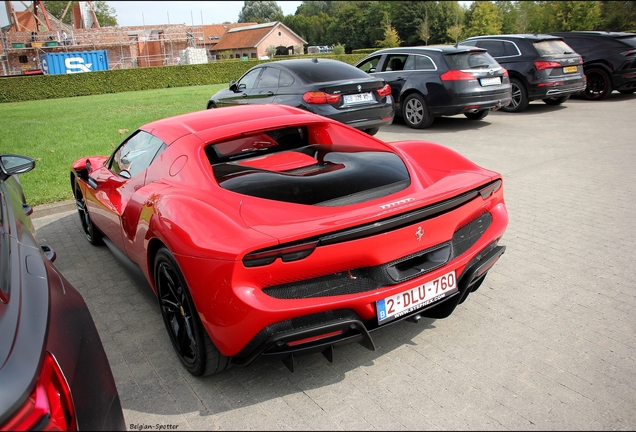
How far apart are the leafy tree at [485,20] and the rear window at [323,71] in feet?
117

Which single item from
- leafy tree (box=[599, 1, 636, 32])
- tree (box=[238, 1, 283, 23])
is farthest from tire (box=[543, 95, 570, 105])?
tree (box=[238, 1, 283, 23])

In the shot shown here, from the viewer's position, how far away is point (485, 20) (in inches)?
1612

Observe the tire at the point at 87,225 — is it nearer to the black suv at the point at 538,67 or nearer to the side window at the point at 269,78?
the side window at the point at 269,78

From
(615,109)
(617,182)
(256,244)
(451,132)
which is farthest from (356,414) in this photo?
(615,109)

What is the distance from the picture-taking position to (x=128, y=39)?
5619 centimetres

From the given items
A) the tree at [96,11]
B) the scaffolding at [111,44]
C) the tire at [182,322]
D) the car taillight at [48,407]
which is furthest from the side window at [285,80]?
the tree at [96,11]

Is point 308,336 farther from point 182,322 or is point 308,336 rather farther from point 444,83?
point 444,83

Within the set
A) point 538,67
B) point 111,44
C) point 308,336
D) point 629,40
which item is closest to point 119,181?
point 308,336

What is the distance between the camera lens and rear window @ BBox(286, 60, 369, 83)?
8719mm

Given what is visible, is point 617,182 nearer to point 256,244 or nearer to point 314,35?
point 256,244

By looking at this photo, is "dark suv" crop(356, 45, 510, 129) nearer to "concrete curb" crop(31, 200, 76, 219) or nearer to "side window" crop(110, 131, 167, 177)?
"concrete curb" crop(31, 200, 76, 219)

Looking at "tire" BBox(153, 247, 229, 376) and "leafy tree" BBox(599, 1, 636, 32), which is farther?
"leafy tree" BBox(599, 1, 636, 32)

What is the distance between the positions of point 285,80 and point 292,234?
281 inches

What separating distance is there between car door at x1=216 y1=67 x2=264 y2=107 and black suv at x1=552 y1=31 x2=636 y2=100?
891 cm
